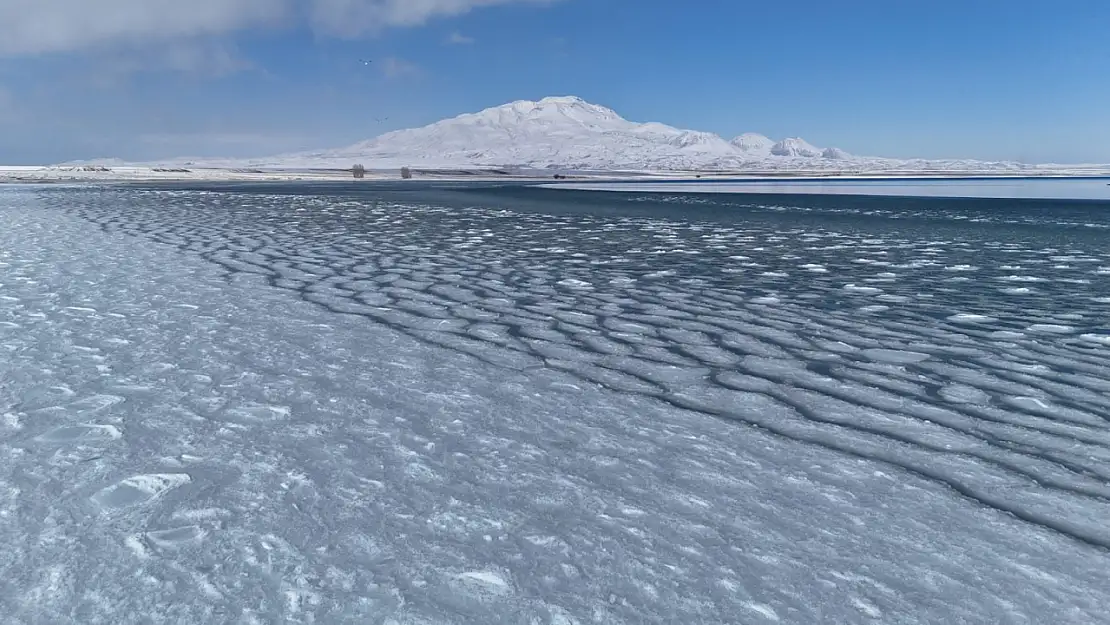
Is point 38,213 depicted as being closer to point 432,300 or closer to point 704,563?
point 432,300

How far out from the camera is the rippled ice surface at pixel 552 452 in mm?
3039

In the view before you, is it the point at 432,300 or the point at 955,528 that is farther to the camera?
the point at 432,300

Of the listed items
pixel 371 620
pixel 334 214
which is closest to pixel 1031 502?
pixel 371 620

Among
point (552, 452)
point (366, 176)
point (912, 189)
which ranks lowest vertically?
point (552, 452)

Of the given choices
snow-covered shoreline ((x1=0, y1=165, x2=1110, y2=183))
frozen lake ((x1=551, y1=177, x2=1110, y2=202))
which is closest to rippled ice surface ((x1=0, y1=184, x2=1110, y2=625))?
frozen lake ((x1=551, y1=177, x2=1110, y2=202))

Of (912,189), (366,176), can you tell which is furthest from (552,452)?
(366,176)

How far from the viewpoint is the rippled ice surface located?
3.04 meters

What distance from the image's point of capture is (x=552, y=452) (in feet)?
14.4

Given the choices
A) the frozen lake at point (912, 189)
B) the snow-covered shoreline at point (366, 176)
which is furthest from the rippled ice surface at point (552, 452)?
the snow-covered shoreline at point (366, 176)

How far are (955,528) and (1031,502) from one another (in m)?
0.57

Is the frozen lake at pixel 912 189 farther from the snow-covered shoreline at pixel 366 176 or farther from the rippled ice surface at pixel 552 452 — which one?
the rippled ice surface at pixel 552 452

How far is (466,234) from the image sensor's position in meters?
16.7

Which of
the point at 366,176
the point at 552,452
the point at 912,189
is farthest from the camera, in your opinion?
the point at 366,176

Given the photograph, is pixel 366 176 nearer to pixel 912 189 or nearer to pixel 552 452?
pixel 912 189
